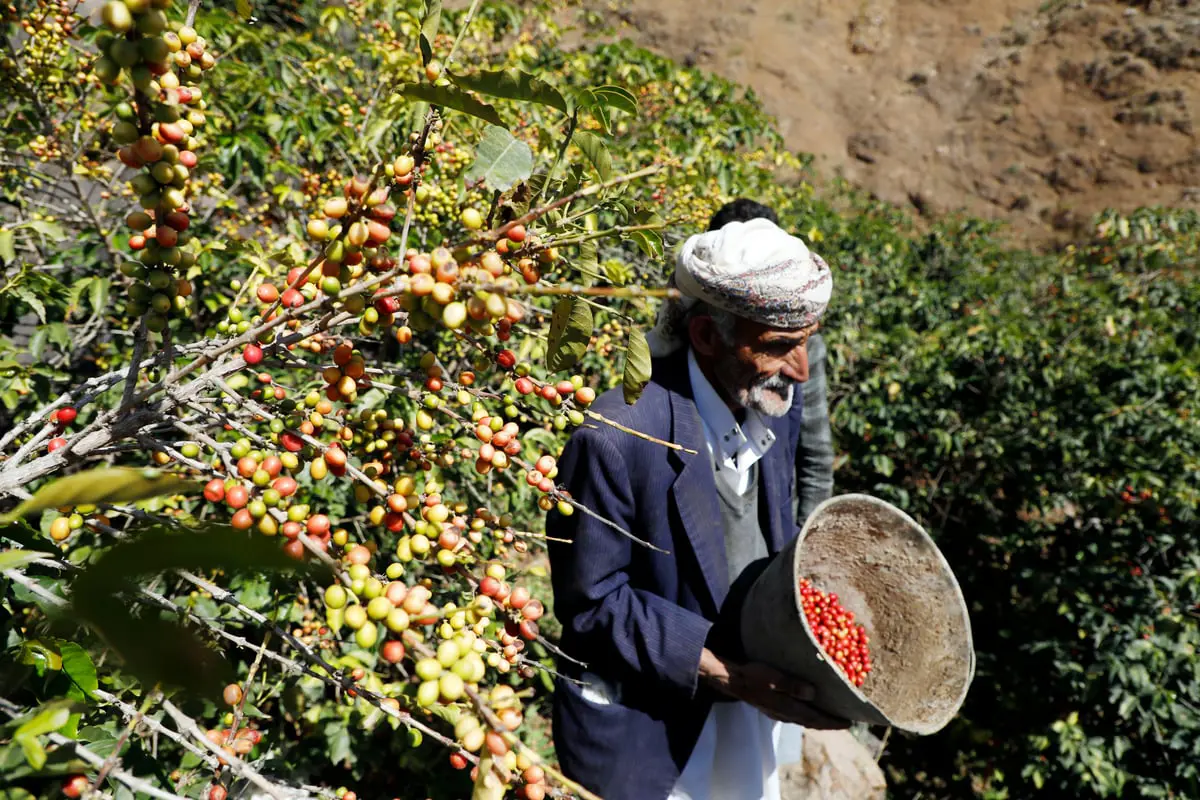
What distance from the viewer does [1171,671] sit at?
111 inches

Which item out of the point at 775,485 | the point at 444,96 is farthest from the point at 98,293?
the point at 775,485

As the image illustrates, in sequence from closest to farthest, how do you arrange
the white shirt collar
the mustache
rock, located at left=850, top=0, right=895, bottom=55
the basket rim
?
the basket rim, the mustache, the white shirt collar, rock, located at left=850, top=0, right=895, bottom=55

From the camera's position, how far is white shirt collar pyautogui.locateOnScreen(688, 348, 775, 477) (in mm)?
1928

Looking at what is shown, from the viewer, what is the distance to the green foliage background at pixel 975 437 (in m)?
2.42

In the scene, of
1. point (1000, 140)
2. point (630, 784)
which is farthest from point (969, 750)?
point (1000, 140)

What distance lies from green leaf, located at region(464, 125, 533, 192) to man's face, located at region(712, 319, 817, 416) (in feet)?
3.60

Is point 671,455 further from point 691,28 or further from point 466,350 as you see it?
point 691,28

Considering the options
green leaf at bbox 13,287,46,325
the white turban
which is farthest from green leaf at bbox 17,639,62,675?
the white turban

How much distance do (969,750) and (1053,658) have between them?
2.28ft

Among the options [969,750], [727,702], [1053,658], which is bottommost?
[969,750]

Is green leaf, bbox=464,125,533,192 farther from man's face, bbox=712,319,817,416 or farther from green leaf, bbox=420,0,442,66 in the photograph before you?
man's face, bbox=712,319,817,416

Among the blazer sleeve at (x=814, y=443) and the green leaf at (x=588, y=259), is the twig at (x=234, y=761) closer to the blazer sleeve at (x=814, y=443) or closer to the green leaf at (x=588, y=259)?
the green leaf at (x=588, y=259)

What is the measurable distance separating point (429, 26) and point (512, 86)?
0.16 m

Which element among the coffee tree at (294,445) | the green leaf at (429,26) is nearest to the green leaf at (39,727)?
the coffee tree at (294,445)
